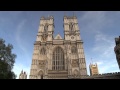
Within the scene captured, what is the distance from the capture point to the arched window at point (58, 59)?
3522cm

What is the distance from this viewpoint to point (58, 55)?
3709 cm

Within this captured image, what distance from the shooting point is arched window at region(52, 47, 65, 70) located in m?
35.2

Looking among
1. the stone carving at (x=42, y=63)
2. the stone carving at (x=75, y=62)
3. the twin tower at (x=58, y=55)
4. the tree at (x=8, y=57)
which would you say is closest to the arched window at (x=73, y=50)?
the twin tower at (x=58, y=55)

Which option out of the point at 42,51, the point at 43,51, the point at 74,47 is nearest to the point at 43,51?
the point at 43,51

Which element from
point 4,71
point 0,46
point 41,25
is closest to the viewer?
point 4,71

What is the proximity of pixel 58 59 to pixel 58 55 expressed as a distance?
1.23 metres

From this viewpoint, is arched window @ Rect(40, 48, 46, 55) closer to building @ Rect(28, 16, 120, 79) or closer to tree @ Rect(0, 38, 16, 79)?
building @ Rect(28, 16, 120, 79)

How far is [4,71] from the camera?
50.0ft

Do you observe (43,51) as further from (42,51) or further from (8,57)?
(8,57)

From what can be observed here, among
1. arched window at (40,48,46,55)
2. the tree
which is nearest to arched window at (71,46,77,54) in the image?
arched window at (40,48,46,55)

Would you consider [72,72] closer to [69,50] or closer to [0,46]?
[69,50]
